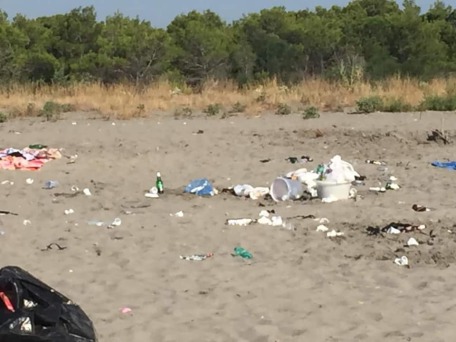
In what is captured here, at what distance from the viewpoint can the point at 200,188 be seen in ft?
29.7

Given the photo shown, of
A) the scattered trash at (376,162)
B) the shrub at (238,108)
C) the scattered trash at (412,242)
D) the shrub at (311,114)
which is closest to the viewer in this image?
the scattered trash at (412,242)

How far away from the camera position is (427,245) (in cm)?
652

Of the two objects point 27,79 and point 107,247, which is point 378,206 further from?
point 27,79

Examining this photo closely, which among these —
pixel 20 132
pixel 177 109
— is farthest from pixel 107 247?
pixel 177 109

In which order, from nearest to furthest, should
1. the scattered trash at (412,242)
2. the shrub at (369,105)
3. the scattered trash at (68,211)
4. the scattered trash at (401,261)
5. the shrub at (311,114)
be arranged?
the scattered trash at (401,261)
the scattered trash at (412,242)
the scattered trash at (68,211)
the shrub at (311,114)
the shrub at (369,105)

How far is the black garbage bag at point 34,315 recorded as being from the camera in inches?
139

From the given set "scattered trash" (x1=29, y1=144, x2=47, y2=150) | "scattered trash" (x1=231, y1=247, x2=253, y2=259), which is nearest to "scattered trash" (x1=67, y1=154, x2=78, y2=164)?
"scattered trash" (x1=29, y1=144, x2=47, y2=150)

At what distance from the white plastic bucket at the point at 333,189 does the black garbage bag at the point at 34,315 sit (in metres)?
4.77

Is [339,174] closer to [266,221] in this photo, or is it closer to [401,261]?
[266,221]

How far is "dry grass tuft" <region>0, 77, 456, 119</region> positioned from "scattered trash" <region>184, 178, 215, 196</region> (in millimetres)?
7534

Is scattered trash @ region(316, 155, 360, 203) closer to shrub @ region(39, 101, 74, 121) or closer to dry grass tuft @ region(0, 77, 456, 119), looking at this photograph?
dry grass tuft @ region(0, 77, 456, 119)

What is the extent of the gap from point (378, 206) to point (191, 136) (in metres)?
6.01

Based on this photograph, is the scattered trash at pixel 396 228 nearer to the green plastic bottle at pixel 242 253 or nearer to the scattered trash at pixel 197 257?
the green plastic bottle at pixel 242 253

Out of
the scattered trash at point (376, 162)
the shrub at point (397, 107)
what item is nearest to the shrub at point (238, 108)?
the shrub at point (397, 107)
